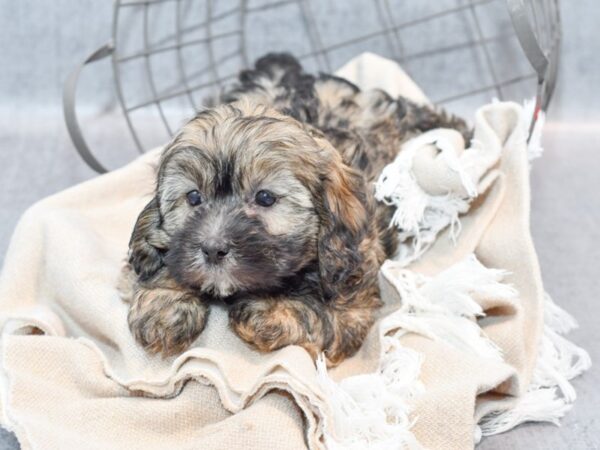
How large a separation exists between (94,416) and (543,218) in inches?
99.3

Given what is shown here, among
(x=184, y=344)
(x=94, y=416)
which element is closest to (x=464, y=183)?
(x=184, y=344)

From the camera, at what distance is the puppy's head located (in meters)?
2.53

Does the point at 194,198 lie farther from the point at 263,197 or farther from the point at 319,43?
the point at 319,43

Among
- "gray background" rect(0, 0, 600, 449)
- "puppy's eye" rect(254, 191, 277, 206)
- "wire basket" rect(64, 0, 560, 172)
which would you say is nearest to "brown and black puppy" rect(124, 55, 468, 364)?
"puppy's eye" rect(254, 191, 277, 206)

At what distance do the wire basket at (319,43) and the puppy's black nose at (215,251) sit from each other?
97.3 inches

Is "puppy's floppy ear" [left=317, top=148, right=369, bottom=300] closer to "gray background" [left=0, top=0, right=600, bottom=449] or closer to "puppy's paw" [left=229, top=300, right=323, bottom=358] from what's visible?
"puppy's paw" [left=229, top=300, right=323, bottom=358]

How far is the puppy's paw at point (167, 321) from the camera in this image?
2695 millimetres

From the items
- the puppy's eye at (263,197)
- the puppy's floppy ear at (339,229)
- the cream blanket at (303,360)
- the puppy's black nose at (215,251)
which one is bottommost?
the cream blanket at (303,360)

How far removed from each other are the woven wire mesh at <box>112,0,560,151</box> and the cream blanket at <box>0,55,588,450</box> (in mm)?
1515

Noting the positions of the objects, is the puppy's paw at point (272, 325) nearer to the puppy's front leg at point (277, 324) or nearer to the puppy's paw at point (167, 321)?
the puppy's front leg at point (277, 324)

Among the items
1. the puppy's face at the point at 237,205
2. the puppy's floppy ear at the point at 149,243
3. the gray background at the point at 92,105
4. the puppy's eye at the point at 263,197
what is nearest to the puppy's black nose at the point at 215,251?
the puppy's face at the point at 237,205

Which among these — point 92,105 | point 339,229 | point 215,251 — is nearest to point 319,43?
point 92,105

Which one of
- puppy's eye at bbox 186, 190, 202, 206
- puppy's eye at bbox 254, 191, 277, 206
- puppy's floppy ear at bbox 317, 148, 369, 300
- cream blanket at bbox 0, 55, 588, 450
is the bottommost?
cream blanket at bbox 0, 55, 588, 450

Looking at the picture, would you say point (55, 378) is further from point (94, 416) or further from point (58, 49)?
point (58, 49)
